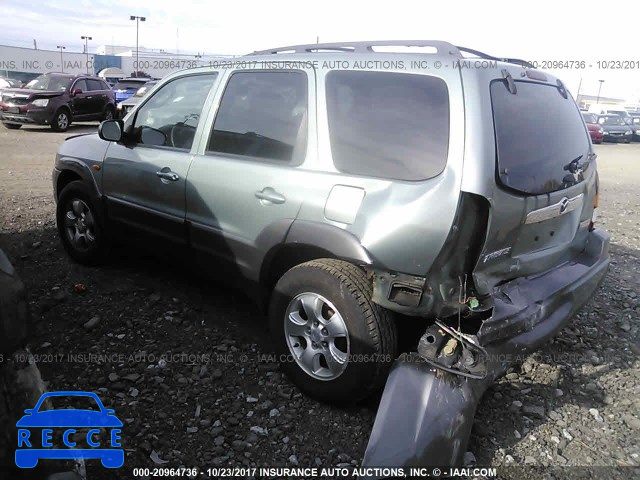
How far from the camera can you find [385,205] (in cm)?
250

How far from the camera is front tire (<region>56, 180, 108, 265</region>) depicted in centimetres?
430

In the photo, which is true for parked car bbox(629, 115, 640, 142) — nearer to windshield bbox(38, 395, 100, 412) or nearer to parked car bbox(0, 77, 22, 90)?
parked car bbox(0, 77, 22, 90)

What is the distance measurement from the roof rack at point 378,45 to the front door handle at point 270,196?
3.11 ft

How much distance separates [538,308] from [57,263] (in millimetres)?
3959

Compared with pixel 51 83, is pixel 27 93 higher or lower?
lower

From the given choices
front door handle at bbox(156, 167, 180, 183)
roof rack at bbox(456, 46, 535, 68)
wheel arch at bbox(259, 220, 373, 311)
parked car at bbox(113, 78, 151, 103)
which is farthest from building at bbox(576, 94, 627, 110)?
wheel arch at bbox(259, 220, 373, 311)

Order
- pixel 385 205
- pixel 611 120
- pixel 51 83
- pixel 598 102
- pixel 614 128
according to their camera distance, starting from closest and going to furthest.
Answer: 1. pixel 385 205
2. pixel 51 83
3. pixel 614 128
4. pixel 611 120
5. pixel 598 102

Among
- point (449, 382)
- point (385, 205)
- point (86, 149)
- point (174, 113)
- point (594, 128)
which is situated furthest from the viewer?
point (594, 128)

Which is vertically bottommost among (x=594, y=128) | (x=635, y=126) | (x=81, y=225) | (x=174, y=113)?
(x=81, y=225)

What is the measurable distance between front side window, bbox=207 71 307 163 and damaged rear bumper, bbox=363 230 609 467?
132 cm

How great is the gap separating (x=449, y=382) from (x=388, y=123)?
1315mm

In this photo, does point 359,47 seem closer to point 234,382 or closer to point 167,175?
point 167,175

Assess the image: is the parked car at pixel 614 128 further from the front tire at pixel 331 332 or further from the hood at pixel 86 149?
the front tire at pixel 331 332

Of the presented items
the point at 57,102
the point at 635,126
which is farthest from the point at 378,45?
the point at 635,126
